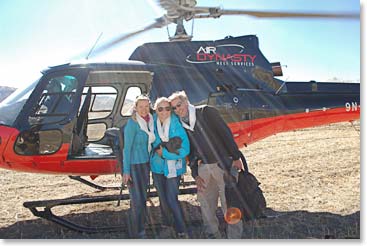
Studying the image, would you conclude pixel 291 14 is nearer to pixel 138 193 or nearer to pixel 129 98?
pixel 138 193

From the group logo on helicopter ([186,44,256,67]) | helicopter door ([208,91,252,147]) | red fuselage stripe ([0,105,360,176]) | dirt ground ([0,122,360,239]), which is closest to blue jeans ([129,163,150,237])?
dirt ground ([0,122,360,239])

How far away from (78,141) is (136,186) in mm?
1377

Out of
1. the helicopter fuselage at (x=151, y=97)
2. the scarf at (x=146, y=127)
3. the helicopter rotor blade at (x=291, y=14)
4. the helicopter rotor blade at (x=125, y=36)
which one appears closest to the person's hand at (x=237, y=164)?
the scarf at (x=146, y=127)

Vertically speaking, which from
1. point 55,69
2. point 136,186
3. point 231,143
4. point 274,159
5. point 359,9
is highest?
point 359,9

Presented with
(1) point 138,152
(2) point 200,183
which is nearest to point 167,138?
(1) point 138,152

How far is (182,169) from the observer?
352cm

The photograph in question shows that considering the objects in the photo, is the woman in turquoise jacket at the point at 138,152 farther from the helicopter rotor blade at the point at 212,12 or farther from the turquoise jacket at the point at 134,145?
the helicopter rotor blade at the point at 212,12

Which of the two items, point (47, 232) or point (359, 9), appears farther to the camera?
point (47, 232)

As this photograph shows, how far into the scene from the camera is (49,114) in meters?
4.46

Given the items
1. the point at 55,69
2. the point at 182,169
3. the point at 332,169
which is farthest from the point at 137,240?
the point at 332,169

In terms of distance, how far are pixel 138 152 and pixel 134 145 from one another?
71 mm

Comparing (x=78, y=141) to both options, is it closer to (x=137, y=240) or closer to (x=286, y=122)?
(x=137, y=240)

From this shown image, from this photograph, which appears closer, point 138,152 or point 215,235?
point 138,152

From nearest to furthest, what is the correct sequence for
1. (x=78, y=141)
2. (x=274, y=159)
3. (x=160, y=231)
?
(x=160, y=231)
(x=78, y=141)
(x=274, y=159)
